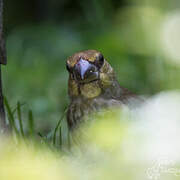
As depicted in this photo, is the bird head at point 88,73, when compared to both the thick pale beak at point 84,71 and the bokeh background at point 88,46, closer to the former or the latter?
the thick pale beak at point 84,71

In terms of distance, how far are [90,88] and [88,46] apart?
218 cm

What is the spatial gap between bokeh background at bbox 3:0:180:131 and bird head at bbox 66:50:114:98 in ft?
2.04

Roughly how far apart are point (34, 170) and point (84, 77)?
4.83 feet

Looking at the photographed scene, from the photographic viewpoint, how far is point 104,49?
514cm

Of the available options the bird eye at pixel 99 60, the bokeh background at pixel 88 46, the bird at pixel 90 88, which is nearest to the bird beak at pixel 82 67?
the bird at pixel 90 88

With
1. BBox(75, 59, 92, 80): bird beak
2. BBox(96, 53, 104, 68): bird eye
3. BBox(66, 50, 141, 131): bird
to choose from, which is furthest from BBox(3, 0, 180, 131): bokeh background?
BBox(75, 59, 92, 80): bird beak

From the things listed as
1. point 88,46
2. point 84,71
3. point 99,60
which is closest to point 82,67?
point 84,71

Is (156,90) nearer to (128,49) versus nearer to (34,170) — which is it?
(128,49)

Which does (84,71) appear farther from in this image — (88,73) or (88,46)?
(88,46)

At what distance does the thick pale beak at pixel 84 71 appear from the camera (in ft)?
9.95

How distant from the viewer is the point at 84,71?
303cm

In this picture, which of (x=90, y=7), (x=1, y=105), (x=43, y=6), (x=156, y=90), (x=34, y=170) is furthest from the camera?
(x=43, y=6)

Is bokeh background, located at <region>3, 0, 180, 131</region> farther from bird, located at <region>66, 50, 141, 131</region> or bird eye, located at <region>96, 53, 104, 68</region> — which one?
bird eye, located at <region>96, 53, 104, 68</region>

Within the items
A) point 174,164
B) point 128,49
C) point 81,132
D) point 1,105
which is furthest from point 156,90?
point 174,164
